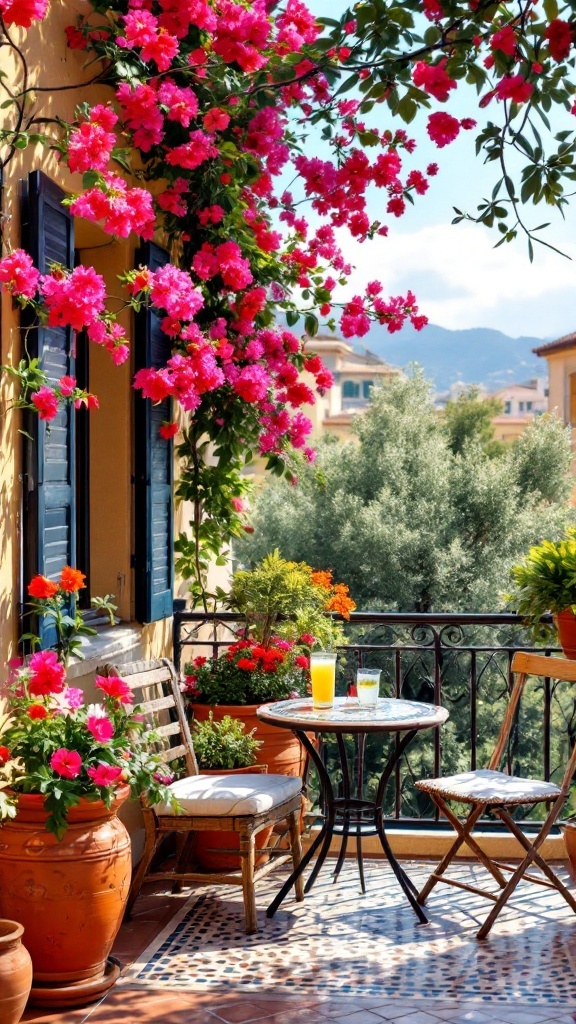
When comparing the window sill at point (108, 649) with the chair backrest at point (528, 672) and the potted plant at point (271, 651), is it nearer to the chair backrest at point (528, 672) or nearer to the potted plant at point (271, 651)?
the potted plant at point (271, 651)

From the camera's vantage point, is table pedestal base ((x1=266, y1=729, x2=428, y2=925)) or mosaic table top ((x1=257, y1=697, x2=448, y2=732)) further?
table pedestal base ((x1=266, y1=729, x2=428, y2=925))

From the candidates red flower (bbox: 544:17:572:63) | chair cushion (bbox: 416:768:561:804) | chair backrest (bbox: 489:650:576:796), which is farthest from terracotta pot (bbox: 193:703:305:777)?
red flower (bbox: 544:17:572:63)

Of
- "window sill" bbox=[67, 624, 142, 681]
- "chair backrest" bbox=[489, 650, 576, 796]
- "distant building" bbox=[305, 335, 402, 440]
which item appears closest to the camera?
"window sill" bbox=[67, 624, 142, 681]

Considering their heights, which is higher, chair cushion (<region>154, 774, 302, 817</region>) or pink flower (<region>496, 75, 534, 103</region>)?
pink flower (<region>496, 75, 534, 103</region>)

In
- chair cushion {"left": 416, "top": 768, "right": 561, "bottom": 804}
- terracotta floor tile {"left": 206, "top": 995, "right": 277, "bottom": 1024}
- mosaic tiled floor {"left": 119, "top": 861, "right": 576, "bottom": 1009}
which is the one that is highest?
chair cushion {"left": 416, "top": 768, "right": 561, "bottom": 804}

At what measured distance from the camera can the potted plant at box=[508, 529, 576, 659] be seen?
Answer: 16.0 feet

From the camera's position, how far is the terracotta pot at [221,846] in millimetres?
4926

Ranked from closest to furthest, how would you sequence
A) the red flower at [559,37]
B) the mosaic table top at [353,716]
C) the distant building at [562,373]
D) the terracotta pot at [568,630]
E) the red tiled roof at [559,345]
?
the red flower at [559,37]
the mosaic table top at [353,716]
the terracotta pot at [568,630]
the red tiled roof at [559,345]
the distant building at [562,373]

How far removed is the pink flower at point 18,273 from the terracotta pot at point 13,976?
1845 millimetres

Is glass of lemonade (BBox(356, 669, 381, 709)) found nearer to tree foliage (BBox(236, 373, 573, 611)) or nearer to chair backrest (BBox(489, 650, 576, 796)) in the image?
chair backrest (BBox(489, 650, 576, 796))

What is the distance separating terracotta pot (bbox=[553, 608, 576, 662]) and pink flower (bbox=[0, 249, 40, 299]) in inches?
104

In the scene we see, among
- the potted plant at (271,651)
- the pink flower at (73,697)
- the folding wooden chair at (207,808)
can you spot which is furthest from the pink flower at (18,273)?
the potted plant at (271,651)

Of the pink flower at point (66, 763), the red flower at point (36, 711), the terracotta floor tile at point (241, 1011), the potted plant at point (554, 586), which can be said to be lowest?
the terracotta floor tile at point (241, 1011)

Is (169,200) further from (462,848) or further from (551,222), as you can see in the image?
(462,848)
